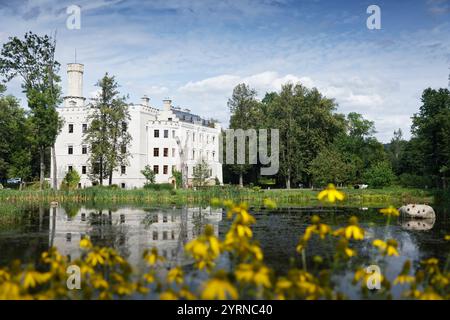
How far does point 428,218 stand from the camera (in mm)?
29359

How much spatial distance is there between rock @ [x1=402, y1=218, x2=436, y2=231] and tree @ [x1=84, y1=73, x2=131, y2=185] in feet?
123

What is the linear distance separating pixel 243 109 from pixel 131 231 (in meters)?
50.6

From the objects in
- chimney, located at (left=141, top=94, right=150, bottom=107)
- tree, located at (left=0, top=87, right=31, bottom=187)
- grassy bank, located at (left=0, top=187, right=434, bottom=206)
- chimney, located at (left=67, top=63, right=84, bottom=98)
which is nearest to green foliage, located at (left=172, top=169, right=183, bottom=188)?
chimney, located at (left=141, top=94, right=150, bottom=107)

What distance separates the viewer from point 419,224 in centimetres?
2623

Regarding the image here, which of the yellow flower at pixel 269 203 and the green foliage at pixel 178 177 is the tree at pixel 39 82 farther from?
the yellow flower at pixel 269 203

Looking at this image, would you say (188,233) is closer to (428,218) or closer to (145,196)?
(428,218)

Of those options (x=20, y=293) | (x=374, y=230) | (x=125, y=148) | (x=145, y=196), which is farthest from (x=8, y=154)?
(x=20, y=293)

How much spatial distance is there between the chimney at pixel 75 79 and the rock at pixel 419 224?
5237 cm

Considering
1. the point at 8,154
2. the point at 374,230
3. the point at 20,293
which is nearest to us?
the point at 20,293

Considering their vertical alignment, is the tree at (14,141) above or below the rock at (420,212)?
above

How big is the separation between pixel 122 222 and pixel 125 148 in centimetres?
3570

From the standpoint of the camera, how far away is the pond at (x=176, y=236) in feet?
46.4

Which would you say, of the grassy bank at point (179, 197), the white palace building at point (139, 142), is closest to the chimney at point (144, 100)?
the white palace building at point (139, 142)

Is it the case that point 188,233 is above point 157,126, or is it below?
below
